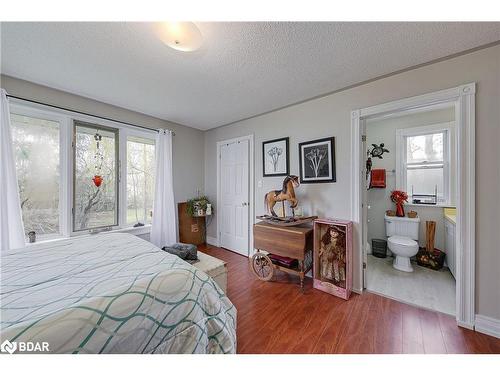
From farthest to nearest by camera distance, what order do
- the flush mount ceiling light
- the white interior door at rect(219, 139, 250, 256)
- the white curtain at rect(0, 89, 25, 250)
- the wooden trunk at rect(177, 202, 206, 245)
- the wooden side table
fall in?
the wooden trunk at rect(177, 202, 206, 245), the white interior door at rect(219, 139, 250, 256), the wooden side table, the white curtain at rect(0, 89, 25, 250), the flush mount ceiling light

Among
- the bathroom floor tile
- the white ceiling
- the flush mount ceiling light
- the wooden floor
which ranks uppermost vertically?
the white ceiling

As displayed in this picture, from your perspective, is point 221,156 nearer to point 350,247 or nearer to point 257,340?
point 350,247

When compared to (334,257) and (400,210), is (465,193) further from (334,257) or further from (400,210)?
(400,210)

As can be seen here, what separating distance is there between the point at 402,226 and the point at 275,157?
2.24 metres

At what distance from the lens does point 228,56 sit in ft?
5.27

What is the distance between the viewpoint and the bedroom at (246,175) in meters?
1.00

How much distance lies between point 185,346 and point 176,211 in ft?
8.68

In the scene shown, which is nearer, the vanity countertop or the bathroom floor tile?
the bathroom floor tile

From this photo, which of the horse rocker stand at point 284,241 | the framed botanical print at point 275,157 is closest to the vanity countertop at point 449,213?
the horse rocker stand at point 284,241

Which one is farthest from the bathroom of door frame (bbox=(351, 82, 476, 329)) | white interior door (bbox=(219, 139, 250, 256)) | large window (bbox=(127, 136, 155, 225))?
large window (bbox=(127, 136, 155, 225))

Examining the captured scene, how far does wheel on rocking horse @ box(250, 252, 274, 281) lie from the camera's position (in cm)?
235

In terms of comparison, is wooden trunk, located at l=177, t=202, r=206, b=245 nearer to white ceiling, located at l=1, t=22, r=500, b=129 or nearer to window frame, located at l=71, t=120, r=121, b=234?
window frame, located at l=71, t=120, r=121, b=234

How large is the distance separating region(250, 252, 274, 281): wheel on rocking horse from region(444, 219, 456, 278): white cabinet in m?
2.26

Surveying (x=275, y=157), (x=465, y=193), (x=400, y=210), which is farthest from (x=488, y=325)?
(x=275, y=157)
